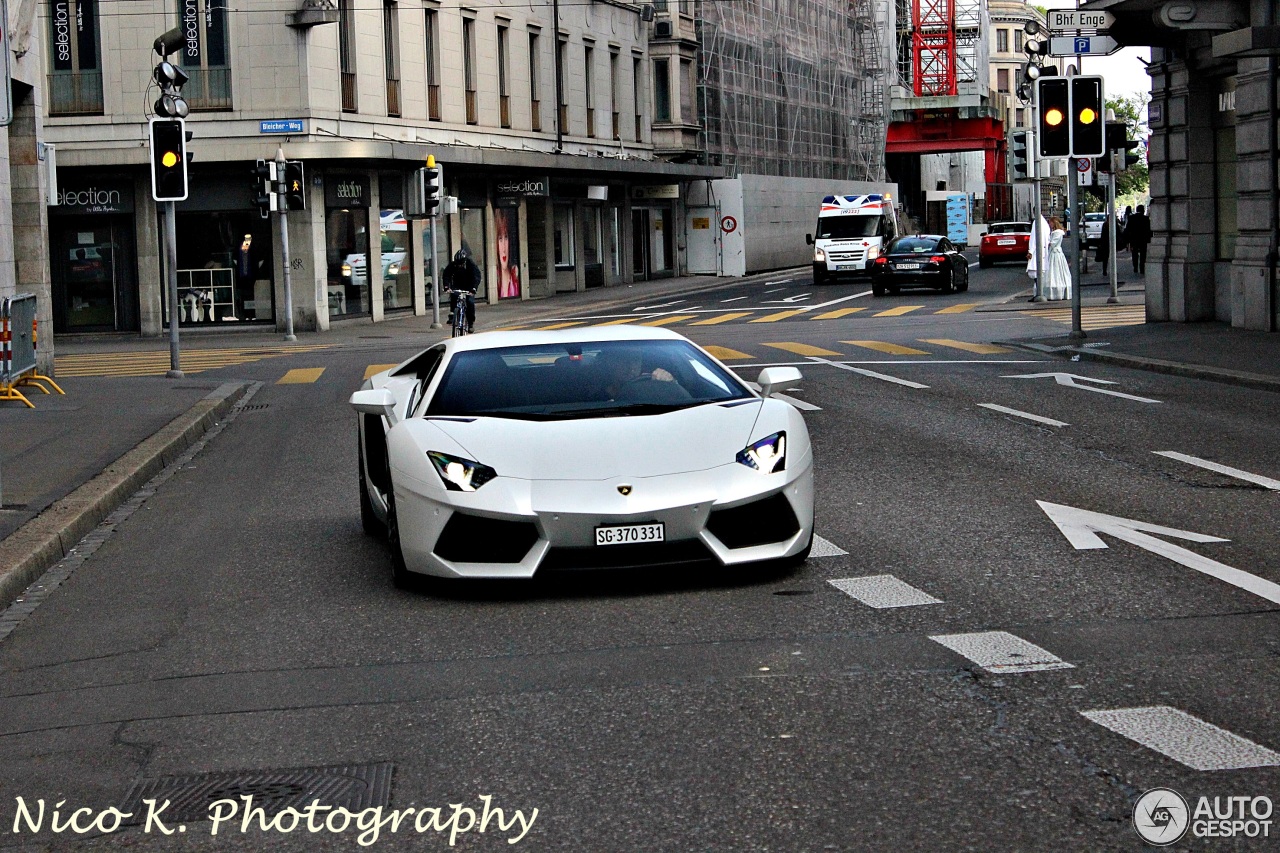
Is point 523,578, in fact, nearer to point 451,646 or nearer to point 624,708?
point 451,646

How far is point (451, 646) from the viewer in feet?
22.9

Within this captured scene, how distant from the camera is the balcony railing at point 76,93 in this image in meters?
39.4

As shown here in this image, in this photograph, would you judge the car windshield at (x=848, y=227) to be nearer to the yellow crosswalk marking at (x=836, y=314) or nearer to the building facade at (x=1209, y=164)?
the yellow crosswalk marking at (x=836, y=314)

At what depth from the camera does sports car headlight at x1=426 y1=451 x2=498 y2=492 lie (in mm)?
7762

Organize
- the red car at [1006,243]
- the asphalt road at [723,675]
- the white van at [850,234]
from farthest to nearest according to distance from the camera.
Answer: the red car at [1006,243], the white van at [850,234], the asphalt road at [723,675]

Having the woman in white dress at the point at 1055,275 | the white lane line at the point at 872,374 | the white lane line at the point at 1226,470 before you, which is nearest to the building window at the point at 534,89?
the woman in white dress at the point at 1055,275

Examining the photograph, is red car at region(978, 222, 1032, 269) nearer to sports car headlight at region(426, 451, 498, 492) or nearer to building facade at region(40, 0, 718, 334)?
building facade at region(40, 0, 718, 334)

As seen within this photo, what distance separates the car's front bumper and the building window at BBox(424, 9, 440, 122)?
38.6m

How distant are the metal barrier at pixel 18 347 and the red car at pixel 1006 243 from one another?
44394 mm

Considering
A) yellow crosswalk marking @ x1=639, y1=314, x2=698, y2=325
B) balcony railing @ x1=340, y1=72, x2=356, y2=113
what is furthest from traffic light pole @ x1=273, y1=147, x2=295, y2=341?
yellow crosswalk marking @ x1=639, y1=314, x2=698, y2=325

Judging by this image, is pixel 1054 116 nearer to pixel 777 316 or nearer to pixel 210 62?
pixel 777 316

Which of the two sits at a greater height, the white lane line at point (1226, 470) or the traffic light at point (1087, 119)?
the traffic light at point (1087, 119)

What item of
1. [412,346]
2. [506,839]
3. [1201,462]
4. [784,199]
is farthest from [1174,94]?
[784,199]

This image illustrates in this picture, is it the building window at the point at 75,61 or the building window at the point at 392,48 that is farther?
the building window at the point at 392,48
